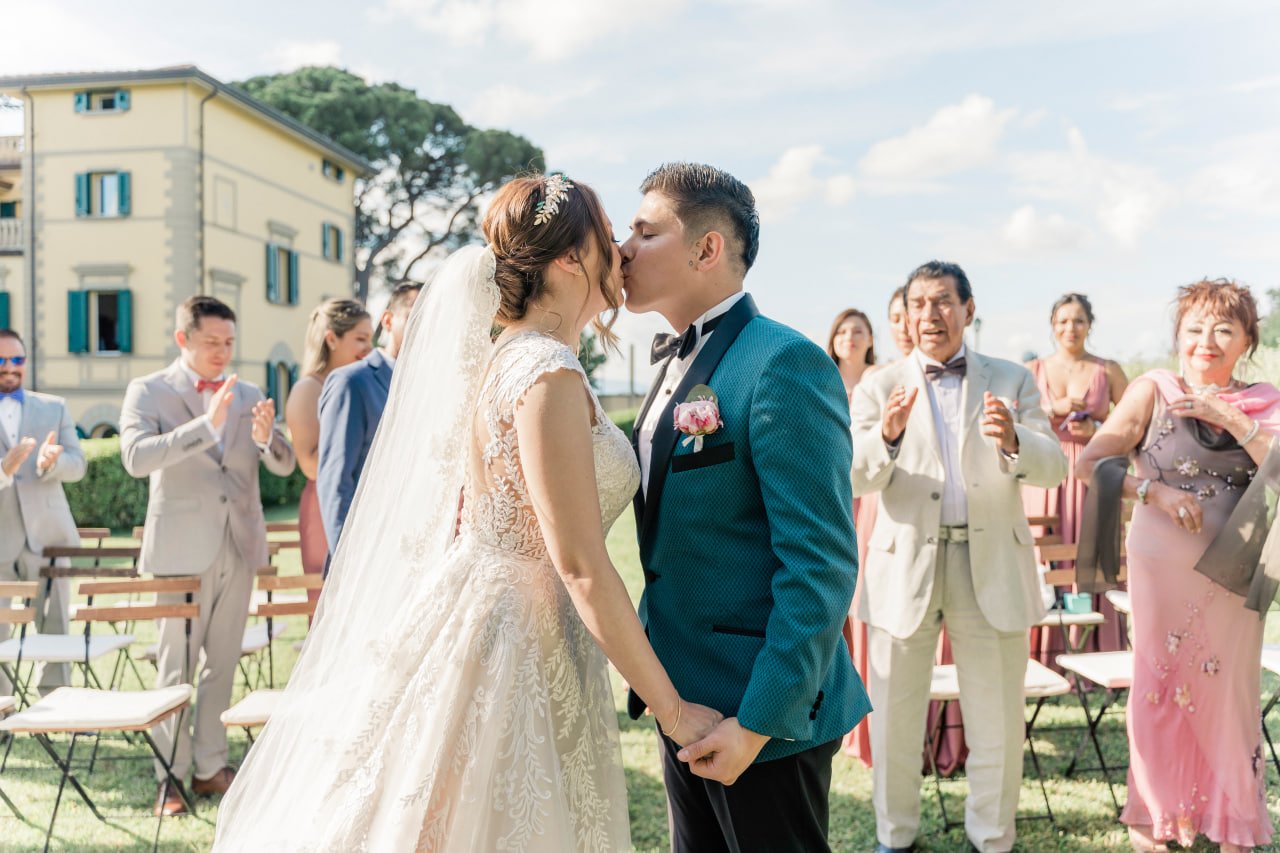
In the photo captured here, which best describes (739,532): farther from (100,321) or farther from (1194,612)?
(100,321)

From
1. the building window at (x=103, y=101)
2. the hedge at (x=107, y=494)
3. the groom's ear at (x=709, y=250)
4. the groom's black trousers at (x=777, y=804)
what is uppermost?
the building window at (x=103, y=101)

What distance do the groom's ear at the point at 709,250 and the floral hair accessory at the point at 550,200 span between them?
13.3 inches

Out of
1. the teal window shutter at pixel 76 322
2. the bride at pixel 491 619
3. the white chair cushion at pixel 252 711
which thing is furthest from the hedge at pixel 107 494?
the bride at pixel 491 619

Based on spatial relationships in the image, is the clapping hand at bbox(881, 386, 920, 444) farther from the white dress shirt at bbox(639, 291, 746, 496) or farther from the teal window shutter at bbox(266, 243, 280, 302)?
the teal window shutter at bbox(266, 243, 280, 302)

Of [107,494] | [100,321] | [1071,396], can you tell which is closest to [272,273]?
[100,321]

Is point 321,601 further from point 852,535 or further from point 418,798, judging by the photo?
point 852,535

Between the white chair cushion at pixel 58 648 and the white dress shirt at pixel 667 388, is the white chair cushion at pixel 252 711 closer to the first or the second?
the white chair cushion at pixel 58 648

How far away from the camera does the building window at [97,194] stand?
25.5 metres

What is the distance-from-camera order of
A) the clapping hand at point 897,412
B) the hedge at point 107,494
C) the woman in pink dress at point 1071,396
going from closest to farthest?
the clapping hand at point 897,412 < the woman in pink dress at point 1071,396 < the hedge at point 107,494

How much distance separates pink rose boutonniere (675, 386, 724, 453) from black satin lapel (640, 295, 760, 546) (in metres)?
0.07

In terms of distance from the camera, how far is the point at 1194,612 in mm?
4195

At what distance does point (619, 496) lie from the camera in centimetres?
236

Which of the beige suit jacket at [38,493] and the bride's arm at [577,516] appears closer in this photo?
the bride's arm at [577,516]

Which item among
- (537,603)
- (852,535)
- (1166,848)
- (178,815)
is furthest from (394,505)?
(1166,848)
